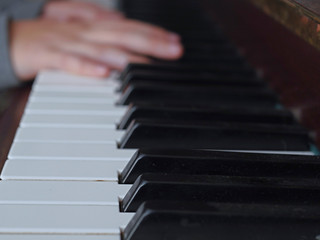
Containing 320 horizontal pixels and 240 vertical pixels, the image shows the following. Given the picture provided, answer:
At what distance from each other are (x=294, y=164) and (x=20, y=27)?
887mm

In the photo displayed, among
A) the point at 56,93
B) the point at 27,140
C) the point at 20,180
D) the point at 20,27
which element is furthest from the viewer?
the point at 20,27

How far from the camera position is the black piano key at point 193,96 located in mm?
983

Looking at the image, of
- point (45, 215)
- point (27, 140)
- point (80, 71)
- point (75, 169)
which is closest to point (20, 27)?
point (80, 71)

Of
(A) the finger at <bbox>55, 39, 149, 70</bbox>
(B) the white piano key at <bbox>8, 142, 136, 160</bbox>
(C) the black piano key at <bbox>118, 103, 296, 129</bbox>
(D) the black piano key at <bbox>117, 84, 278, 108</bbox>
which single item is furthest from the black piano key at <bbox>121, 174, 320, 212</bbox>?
(A) the finger at <bbox>55, 39, 149, 70</bbox>

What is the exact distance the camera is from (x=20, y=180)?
2.20ft

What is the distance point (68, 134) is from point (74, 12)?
0.89 meters

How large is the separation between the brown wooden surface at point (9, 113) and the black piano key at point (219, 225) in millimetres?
274

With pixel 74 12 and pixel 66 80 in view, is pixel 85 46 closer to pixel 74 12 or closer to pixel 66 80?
pixel 66 80

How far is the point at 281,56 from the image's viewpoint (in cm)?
101

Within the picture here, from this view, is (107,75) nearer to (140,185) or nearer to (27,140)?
(27,140)

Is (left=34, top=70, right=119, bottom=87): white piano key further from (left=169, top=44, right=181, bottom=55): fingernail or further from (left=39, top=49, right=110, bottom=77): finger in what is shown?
(left=169, top=44, right=181, bottom=55): fingernail

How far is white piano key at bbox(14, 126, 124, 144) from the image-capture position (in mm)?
809

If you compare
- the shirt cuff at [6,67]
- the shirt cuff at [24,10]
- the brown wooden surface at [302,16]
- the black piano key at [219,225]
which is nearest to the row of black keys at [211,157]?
the black piano key at [219,225]

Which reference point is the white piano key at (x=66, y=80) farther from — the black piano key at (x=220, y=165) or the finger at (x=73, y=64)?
the black piano key at (x=220, y=165)
